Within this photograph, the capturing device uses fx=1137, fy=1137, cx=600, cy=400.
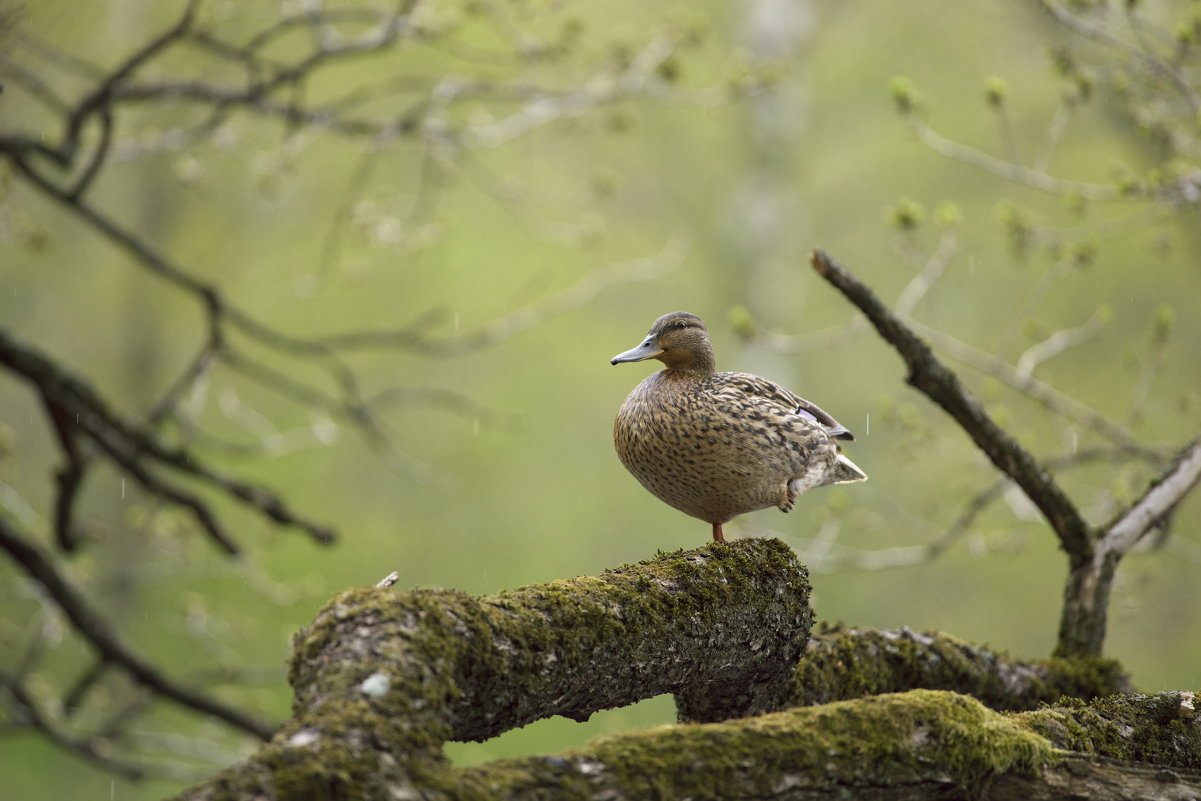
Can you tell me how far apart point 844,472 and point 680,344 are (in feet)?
2.80

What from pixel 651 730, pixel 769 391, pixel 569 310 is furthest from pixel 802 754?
pixel 569 310

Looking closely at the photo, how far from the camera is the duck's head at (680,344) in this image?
321cm

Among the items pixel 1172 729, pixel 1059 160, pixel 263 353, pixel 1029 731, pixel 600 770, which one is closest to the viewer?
pixel 600 770

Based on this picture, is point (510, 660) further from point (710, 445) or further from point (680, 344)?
point (680, 344)

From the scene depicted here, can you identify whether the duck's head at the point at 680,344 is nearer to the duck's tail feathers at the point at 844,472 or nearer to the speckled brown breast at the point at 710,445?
the speckled brown breast at the point at 710,445

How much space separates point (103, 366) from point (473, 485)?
518 centimetres

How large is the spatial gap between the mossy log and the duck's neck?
0.72m

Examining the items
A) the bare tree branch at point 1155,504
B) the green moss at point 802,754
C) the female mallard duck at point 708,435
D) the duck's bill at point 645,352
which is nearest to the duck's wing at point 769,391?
the female mallard duck at point 708,435

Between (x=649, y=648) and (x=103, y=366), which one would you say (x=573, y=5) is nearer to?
(x=103, y=366)

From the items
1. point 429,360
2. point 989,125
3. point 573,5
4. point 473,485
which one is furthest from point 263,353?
point 989,125

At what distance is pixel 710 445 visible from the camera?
9.91 ft

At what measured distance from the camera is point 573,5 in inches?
621

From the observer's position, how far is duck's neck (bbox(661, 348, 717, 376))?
328 cm

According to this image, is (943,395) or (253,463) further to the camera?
(253,463)
